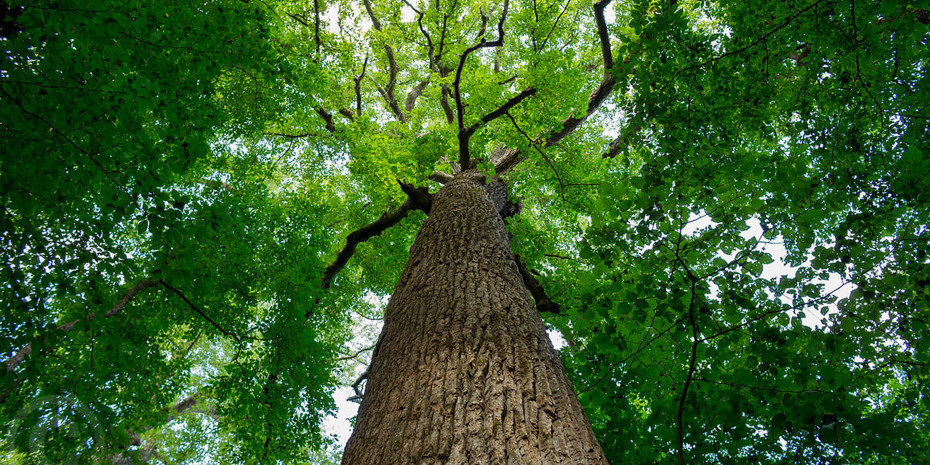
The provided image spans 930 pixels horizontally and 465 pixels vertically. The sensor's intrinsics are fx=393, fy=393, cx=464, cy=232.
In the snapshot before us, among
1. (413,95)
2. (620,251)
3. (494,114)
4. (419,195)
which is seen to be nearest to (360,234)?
(419,195)

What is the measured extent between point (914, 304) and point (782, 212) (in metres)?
0.75

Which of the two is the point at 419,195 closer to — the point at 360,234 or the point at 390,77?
the point at 360,234

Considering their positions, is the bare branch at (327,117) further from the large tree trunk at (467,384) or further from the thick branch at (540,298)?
the large tree trunk at (467,384)

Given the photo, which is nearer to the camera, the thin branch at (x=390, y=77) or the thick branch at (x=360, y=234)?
the thick branch at (x=360, y=234)

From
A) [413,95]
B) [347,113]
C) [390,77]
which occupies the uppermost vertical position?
[413,95]

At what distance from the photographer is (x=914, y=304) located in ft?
6.68

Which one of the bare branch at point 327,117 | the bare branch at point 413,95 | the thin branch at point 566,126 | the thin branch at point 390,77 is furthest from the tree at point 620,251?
the bare branch at point 413,95

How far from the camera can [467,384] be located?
171cm

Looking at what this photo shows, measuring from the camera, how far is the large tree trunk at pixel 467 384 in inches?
55.6

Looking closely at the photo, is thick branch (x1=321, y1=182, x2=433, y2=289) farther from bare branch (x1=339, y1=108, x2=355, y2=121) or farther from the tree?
bare branch (x1=339, y1=108, x2=355, y2=121)

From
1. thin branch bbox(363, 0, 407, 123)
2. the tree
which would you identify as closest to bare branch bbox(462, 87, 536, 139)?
the tree

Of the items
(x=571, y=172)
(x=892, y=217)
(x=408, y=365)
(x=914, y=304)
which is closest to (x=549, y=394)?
(x=408, y=365)

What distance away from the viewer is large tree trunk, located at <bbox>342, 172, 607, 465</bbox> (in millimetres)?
1413

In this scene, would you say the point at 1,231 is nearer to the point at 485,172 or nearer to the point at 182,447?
the point at 485,172
